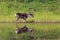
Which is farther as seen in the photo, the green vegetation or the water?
the green vegetation

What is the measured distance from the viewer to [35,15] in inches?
815

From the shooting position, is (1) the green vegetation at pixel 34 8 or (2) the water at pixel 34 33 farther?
(1) the green vegetation at pixel 34 8

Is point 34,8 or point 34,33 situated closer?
point 34,33

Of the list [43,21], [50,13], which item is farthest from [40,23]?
[50,13]

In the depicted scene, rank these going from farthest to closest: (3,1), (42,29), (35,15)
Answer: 1. (3,1)
2. (35,15)
3. (42,29)

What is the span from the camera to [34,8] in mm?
21672

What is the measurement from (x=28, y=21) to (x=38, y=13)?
159cm

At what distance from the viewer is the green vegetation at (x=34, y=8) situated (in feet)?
67.4

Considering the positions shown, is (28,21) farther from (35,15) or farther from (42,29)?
(42,29)

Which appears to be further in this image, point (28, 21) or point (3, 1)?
→ point (3, 1)

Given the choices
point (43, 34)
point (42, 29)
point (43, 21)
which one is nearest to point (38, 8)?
point (43, 21)

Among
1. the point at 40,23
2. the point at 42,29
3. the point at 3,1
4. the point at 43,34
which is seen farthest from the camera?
the point at 3,1

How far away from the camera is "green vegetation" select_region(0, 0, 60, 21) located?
20534 mm

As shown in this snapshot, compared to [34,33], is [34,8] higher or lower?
higher
